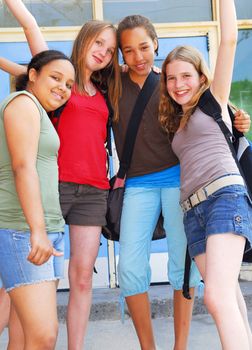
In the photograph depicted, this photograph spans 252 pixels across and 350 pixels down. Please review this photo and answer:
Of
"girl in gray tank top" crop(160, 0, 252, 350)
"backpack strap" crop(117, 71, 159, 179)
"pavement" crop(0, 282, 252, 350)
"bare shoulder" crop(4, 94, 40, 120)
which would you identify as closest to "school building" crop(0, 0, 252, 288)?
"pavement" crop(0, 282, 252, 350)

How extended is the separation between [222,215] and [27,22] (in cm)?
160

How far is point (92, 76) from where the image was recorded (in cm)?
359

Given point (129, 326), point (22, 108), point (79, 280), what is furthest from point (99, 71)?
point (129, 326)

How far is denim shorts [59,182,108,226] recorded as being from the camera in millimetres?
3357

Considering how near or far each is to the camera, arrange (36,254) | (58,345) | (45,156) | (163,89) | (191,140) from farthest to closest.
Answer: (58,345), (163,89), (191,140), (45,156), (36,254)

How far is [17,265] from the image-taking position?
247cm

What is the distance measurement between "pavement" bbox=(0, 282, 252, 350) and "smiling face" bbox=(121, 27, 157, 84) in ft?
6.69

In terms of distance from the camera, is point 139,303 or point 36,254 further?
point 139,303

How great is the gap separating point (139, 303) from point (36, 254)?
127 cm

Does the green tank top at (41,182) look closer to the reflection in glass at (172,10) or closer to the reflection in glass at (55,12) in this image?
the reflection in glass at (55,12)

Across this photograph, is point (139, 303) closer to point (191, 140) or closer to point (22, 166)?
point (191, 140)

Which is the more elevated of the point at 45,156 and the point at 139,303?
the point at 45,156

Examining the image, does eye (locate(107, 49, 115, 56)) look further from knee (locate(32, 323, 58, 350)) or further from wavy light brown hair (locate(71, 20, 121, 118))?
knee (locate(32, 323, 58, 350))

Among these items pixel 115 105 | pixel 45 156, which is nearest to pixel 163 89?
pixel 115 105
